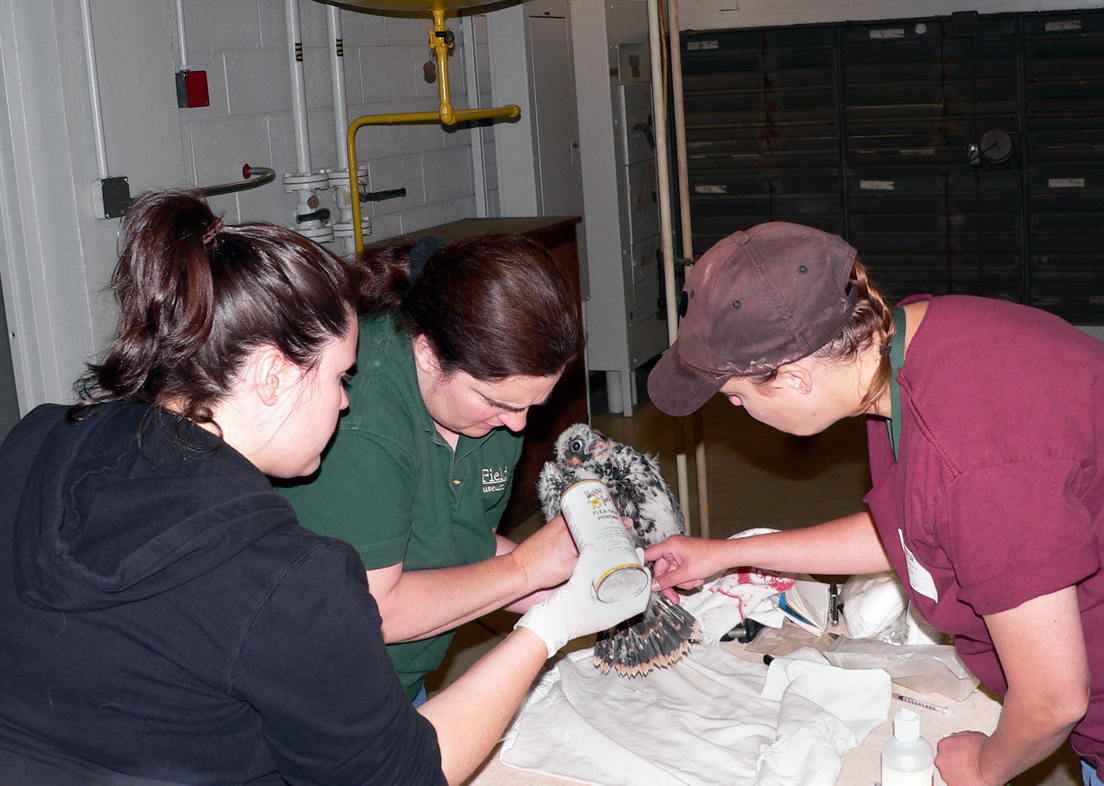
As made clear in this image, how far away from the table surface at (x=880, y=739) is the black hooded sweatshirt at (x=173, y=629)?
439mm

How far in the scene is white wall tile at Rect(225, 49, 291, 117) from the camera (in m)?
2.74

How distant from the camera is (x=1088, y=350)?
100 cm

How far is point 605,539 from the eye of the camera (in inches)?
45.9

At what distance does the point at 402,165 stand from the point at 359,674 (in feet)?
9.63

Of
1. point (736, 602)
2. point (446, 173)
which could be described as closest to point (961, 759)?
point (736, 602)

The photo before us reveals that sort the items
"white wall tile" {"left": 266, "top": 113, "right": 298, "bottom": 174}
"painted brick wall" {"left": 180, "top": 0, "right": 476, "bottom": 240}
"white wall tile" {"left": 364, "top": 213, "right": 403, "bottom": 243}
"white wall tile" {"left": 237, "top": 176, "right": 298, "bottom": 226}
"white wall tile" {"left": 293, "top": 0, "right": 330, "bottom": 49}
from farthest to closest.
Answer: "white wall tile" {"left": 364, "top": 213, "right": 403, "bottom": 243} → "white wall tile" {"left": 293, "top": 0, "right": 330, "bottom": 49} → "white wall tile" {"left": 266, "top": 113, "right": 298, "bottom": 174} → "white wall tile" {"left": 237, "top": 176, "right": 298, "bottom": 226} → "painted brick wall" {"left": 180, "top": 0, "right": 476, "bottom": 240}

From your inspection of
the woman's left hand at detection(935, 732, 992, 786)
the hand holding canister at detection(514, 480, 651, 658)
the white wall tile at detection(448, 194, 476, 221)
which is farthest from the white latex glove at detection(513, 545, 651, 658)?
the white wall tile at detection(448, 194, 476, 221)

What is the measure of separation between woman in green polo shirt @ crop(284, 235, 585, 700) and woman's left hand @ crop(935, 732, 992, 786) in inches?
20.3

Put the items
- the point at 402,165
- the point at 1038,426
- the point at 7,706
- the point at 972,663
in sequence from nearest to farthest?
the point at 7,706 → the point at 1038,426 → the point at 972,663 → the point at 402,165

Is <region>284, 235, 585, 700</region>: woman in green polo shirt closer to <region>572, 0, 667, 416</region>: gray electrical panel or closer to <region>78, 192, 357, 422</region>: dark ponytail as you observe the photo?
<region>78, 192, 357, 422</region>: dark ponytail

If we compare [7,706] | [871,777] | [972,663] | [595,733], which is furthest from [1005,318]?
[7,706]

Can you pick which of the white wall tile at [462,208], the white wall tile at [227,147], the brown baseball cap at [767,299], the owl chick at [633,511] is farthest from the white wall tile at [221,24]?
the brown baseball cap at [767,299]

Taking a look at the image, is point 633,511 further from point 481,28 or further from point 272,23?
point 481,28

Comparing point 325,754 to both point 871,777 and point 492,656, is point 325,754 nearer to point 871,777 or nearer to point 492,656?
point 492,656
